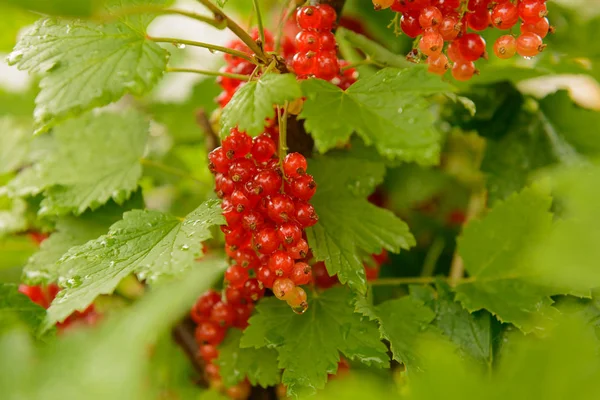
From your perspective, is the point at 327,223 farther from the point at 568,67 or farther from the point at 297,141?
the point at 568,67

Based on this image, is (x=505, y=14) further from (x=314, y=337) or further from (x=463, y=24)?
(x=314, y=337)

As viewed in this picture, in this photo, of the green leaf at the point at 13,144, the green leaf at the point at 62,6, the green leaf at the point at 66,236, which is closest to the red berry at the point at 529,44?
the green leaf at the point at 62,6

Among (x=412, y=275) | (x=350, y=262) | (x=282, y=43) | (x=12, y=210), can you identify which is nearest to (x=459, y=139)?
(x=412, y=275)

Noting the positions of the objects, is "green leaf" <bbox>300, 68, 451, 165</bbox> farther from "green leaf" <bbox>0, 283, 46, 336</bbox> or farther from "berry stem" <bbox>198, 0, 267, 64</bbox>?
"green leaf" <bbox>0, 283, 46, 336</bbox>

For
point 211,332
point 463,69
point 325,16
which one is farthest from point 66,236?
point 463,69

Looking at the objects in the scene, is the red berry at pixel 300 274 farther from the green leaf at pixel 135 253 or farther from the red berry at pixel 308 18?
the red berry at pixel 308 18
